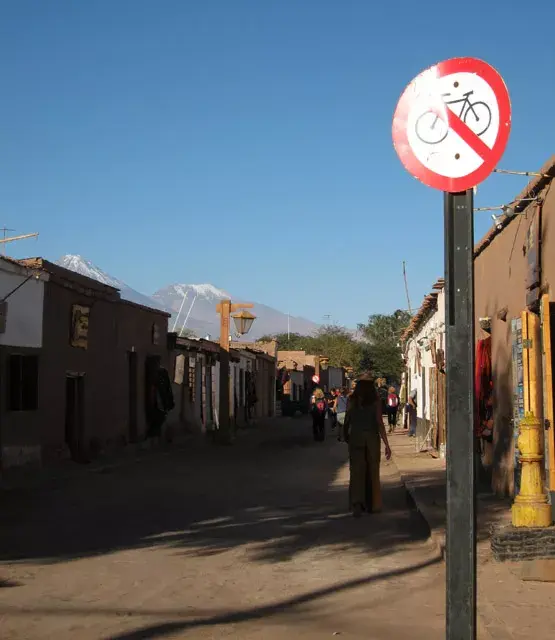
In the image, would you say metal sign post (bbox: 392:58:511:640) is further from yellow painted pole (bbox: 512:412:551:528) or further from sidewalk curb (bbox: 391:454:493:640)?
yellow painted pole (bbox: 512:412:551:528)

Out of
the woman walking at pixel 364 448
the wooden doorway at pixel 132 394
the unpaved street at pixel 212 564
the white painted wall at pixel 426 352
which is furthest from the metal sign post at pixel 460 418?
the wooden doorway at pixel 132 394

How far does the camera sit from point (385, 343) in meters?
75.5

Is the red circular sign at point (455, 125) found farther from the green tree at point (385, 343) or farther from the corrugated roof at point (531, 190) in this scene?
the green tree at point (385, 343)

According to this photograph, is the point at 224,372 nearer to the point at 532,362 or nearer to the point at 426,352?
the point at 426,352

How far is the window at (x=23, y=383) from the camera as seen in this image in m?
15.8

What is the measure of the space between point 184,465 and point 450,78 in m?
15.7

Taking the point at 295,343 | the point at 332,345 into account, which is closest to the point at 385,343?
the point at 332,345

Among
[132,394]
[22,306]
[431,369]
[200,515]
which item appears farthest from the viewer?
[431,369]

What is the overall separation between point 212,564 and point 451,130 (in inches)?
212

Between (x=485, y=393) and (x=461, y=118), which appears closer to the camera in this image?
(x=461, y=118)

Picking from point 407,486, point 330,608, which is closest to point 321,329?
point 407,486

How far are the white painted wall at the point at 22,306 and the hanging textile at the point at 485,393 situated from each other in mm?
7700

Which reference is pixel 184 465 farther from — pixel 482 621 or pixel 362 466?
pixel 482 621

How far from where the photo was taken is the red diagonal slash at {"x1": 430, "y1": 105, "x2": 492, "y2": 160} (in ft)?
12.3
